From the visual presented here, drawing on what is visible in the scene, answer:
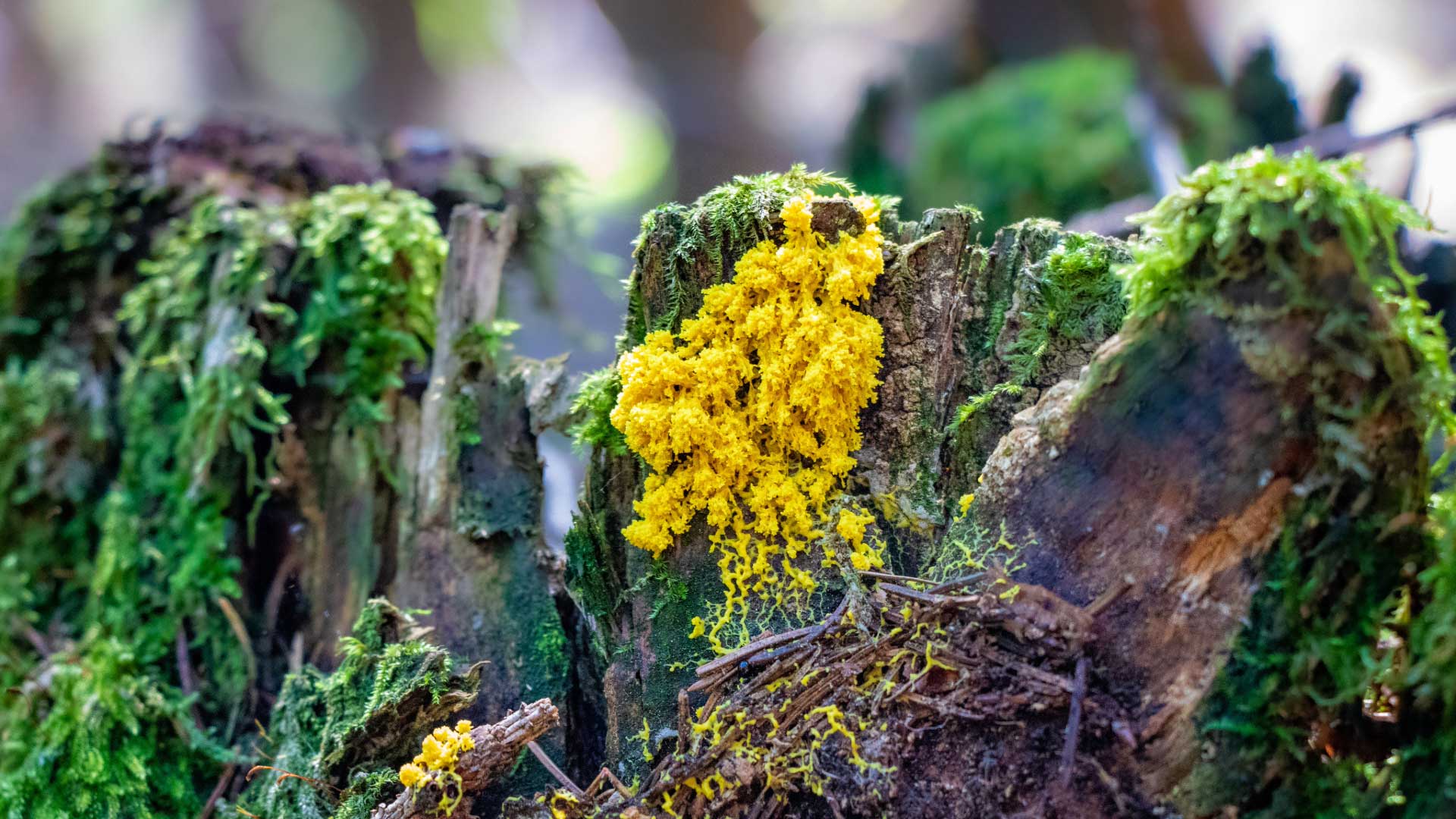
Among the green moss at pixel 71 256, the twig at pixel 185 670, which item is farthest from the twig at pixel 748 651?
the green moss at pixel 71 256

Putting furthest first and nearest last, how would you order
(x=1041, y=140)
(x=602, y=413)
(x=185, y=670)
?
(x=1041, y=140) < (x=185, y=670) < (x=602, y=413)

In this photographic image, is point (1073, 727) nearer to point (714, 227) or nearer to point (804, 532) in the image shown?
point (804, 532)

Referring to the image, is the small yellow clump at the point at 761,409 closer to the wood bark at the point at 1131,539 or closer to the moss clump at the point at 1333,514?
the wood bark at the point at 1131,539

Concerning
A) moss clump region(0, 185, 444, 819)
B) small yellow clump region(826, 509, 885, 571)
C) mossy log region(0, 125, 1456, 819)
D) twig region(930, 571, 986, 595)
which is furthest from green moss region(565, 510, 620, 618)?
moss clump region(0, 185, 444, 819)

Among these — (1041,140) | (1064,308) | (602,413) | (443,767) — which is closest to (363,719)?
(443,767)

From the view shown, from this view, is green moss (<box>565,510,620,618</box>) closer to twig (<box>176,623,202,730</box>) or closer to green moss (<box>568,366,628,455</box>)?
green moss (<box>568,366,628,455</box>)

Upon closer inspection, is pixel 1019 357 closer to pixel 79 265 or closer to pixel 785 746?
pixel 785 746
